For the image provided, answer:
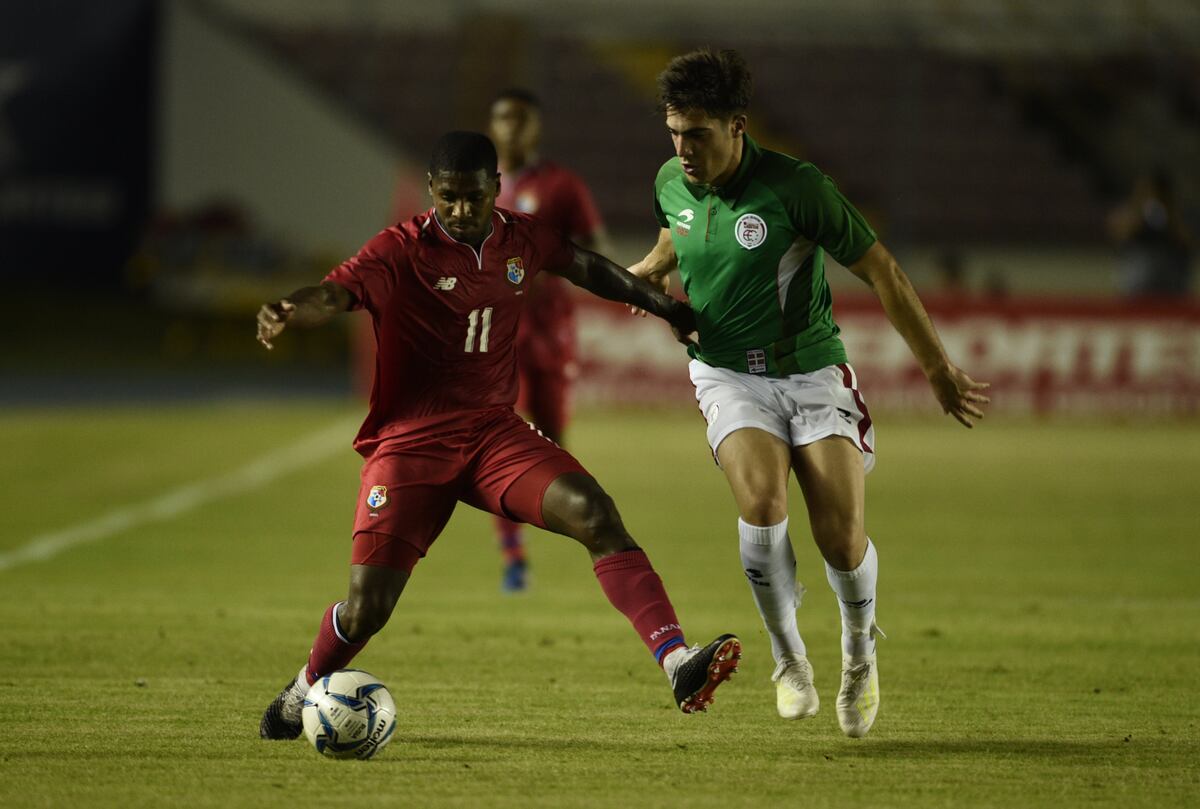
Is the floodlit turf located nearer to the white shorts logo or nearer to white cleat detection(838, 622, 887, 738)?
white cleat detection(838, 622, 887, 738)

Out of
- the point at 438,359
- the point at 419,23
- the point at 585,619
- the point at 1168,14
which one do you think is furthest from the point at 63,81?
the point at 438,359

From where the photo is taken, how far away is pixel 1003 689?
22.2 feet

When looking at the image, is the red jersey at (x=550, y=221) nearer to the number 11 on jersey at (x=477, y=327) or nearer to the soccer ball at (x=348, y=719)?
the number 11 on jersey at (x=477, y=327)

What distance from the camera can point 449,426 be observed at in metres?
5.89

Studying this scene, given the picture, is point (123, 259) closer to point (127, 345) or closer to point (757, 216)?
point (127, 345)

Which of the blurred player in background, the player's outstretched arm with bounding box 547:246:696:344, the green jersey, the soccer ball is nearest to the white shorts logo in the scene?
the green jersey

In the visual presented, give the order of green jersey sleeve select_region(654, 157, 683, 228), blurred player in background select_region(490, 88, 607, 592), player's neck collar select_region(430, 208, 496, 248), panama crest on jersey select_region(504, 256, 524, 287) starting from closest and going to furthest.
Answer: player's neck collar select_region(430, 208, 496, 248) → panama crest on jersey select_region(504, 256, 524, 287) → green jersey sleeve select_region(654, 157, 683, 228) → blurred player in background select_region(490, 88, 607, 592)

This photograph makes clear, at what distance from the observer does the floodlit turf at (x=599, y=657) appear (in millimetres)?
5219

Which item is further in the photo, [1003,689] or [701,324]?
[1003,689]

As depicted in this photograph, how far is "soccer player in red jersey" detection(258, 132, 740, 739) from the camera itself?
5.68 metres

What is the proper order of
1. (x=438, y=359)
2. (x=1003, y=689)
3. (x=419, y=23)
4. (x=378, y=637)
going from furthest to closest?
1. (x=419, y=23)
2. (x=378, y=637)
3. (x=1003, y=689)
4. (x=438, y=359)

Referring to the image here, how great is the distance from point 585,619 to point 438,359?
2.93 m

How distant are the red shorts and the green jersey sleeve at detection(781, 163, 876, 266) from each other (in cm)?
112

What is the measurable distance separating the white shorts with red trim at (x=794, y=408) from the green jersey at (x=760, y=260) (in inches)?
1.9
